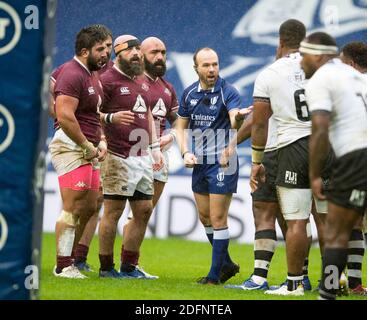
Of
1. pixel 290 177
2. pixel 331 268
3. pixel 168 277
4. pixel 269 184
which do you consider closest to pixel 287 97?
pixel 290 177

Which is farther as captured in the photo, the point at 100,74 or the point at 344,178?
the point at 100,74

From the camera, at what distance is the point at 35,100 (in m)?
6.33

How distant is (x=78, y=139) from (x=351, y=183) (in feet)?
10.5

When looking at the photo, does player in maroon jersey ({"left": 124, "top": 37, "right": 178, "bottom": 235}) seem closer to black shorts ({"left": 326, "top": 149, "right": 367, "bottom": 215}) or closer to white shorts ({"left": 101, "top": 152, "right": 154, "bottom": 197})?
white shorts ({"left": 101, "top": 152, "right": 154, "bottom": 197})

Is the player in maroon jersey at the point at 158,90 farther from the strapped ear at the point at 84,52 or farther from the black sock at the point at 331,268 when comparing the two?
the black sock at the point at 331,268

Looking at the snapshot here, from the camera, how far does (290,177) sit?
340 inches

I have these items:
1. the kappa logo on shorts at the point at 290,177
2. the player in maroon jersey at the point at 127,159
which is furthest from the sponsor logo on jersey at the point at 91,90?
the kappa logo on shorts at the point at 290,177

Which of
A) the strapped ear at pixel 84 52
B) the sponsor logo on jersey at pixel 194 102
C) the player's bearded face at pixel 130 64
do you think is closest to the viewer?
the strapped ear at pixel 84 52

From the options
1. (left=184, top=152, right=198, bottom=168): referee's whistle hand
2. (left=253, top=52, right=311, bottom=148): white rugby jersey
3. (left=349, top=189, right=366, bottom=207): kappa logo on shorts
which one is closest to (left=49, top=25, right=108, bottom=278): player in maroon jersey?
(left=184, top=152, right=198, bottom=168): referee's whistle hand

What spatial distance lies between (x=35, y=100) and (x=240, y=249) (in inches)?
317

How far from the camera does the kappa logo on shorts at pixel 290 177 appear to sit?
8.62 m
